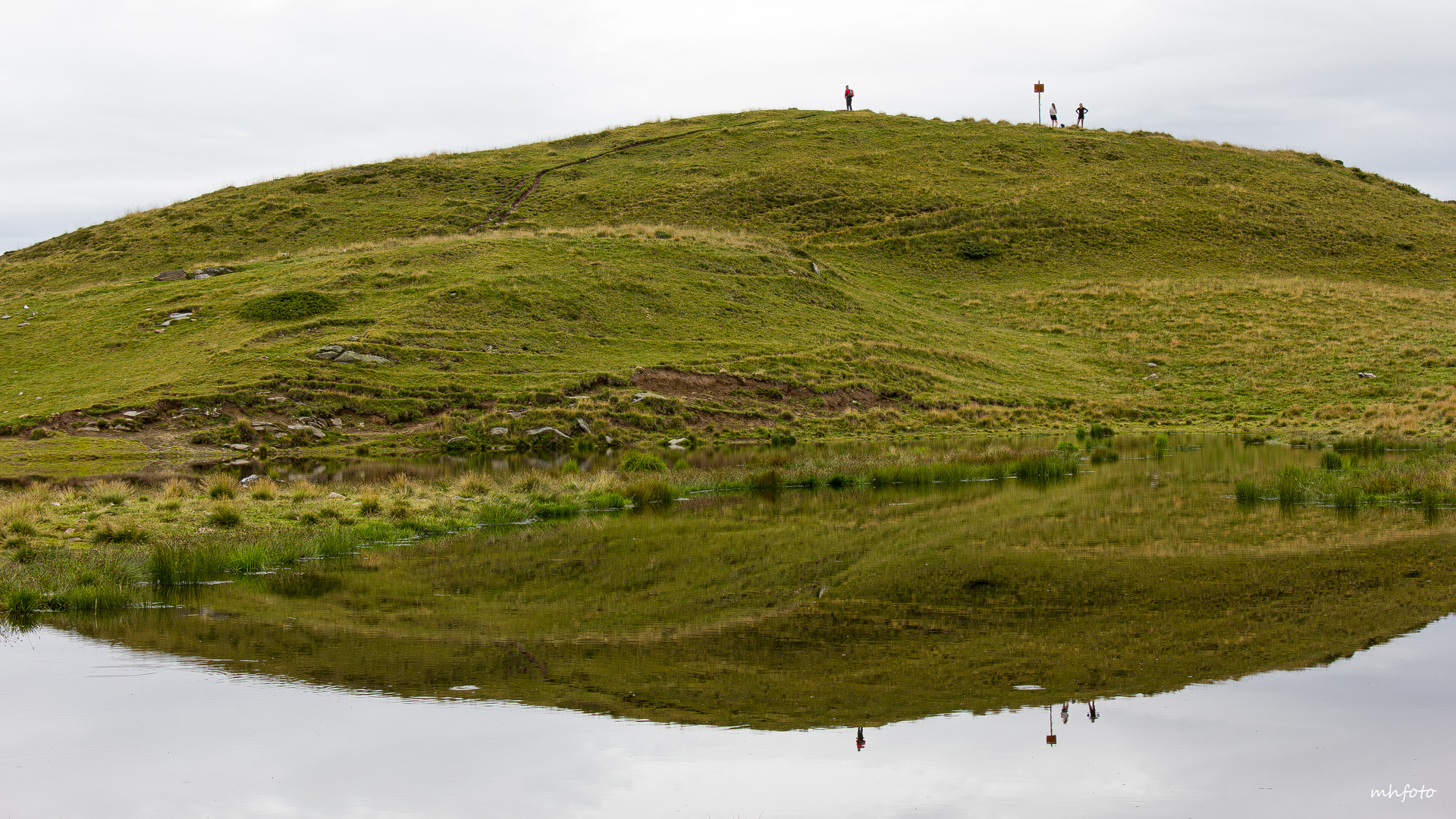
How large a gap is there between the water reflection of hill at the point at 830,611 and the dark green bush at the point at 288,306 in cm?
3130

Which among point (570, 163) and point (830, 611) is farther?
point (570, 163)

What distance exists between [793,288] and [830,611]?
45641mm

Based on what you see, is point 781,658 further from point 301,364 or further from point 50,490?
point 301,364

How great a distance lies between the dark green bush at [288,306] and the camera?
47.4m

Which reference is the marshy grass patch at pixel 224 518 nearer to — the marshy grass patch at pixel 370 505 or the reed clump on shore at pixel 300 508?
the reed clump on shore at pixel 300 508

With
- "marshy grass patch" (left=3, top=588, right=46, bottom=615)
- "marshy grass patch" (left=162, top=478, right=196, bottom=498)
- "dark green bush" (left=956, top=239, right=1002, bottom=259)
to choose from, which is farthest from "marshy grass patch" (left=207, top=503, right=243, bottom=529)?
"dark green bush" (left=956, top=239, right=1002, bottom=259)

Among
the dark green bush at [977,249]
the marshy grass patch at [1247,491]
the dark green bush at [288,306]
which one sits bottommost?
the marshy grass patch at [1247,491]

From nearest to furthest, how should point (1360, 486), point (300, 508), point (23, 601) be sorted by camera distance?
point (23, 601) < point (300, 508) < point (1360, 486)

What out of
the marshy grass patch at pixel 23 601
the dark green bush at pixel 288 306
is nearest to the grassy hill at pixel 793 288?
the dark green bush at pixel 288 306

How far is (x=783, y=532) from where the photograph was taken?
2008 centimetres

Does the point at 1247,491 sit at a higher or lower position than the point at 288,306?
lower

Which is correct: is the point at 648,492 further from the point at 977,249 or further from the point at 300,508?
the point at 977,249

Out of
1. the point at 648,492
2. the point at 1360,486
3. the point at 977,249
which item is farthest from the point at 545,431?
the point at 977,249

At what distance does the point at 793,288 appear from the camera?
58.1 meters
